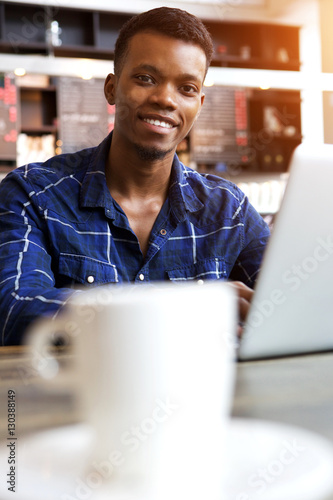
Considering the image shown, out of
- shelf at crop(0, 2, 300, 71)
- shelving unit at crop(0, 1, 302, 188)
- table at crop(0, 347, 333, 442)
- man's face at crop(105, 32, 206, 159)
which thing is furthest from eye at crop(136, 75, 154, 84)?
shelf at crop(0, 2, 300, 71)

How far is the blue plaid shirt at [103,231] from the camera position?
1228 millimetres

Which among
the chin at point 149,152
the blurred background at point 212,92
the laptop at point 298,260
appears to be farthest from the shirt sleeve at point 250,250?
the blurred background at point 212,92

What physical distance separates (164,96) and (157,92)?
2 cm

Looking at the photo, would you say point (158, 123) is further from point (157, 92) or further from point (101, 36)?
point (101, 36)

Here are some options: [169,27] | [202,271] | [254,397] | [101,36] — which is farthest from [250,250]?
[101,36]

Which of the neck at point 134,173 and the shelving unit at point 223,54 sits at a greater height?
the shelving unit at point 223,54

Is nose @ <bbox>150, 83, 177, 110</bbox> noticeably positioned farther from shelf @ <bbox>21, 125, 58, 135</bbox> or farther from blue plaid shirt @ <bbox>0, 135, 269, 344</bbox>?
shelf @ <bbox>21, 125, 58, 135</bbox>

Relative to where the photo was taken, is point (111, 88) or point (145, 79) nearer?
point (145, 79)

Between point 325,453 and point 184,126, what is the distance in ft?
3.91

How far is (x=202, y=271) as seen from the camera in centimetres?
135

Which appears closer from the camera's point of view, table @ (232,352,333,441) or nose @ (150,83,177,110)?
table @ (232,352,333,441)

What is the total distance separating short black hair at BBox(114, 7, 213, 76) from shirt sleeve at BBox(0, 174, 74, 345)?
44 cm

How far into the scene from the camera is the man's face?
134cm

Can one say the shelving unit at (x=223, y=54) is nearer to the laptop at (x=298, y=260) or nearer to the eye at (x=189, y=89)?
the eye at (x=189, y=89)
